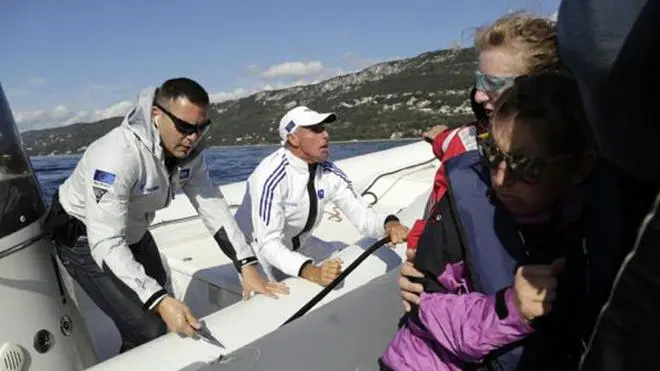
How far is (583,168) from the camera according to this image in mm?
1103

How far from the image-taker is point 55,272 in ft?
7.75

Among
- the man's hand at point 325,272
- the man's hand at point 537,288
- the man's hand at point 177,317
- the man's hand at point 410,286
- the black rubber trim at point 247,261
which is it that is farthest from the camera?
the black rubber trim at point 247,261

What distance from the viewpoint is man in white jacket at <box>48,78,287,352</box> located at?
7.48 feet

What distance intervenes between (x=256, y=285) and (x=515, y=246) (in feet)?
5.38

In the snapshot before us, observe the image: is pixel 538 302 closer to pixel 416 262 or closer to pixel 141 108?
pixel 416 262

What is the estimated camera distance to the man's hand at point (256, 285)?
246 cm

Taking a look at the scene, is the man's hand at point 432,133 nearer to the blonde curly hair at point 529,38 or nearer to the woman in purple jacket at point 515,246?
the blonde curly hair at point 529,38

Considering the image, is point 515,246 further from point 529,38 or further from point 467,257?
point 529,38

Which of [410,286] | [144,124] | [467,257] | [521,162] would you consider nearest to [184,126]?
[144,124]

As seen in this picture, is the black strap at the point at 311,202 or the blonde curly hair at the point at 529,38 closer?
the blonde curly hair at the point at 529,38

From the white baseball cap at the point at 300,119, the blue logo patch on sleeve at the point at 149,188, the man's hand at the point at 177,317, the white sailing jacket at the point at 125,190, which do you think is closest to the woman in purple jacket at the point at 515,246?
the man's hand at the point at 177,317

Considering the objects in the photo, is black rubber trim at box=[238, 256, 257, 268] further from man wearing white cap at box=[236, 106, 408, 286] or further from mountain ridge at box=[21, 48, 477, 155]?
mountain ridge at box=[21, 48, 477, 155]

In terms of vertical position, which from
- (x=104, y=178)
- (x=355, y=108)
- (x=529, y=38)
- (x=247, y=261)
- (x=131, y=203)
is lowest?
(x=355, y=108)

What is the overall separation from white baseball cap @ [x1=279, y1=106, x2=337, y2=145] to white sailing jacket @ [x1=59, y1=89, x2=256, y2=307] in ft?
2.03
